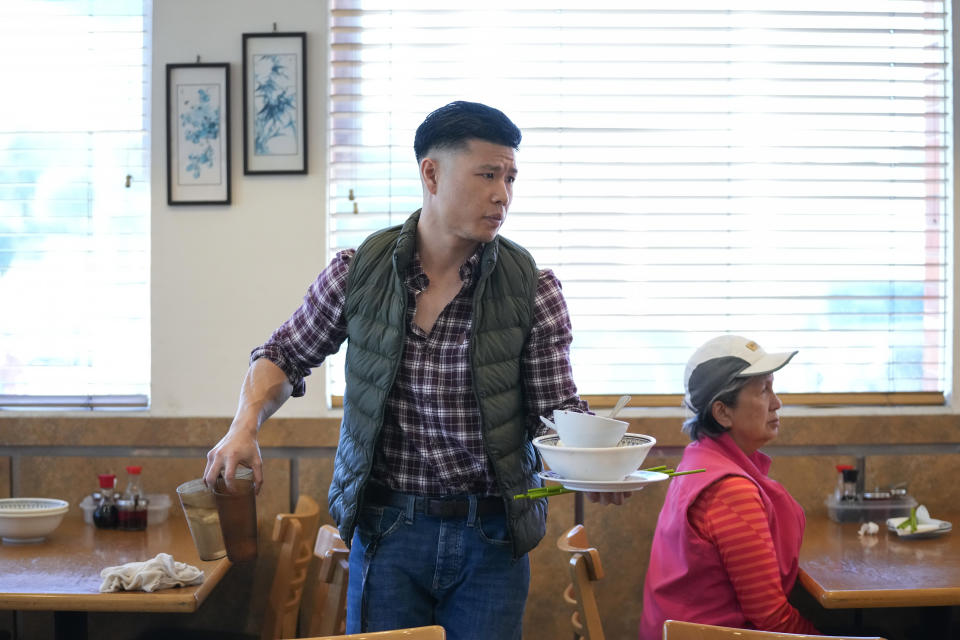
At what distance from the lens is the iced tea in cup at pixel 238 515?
5.43ft

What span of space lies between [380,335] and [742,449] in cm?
95

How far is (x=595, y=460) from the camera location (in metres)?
1.55

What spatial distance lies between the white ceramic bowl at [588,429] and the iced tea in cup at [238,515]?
0.59m

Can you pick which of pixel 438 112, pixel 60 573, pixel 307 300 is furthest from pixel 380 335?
pixel 60 573

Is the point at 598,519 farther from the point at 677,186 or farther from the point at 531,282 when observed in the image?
the point at 531,282

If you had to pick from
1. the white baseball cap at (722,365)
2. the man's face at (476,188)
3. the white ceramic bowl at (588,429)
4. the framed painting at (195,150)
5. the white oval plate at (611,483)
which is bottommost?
the white oval plate at (611,483)

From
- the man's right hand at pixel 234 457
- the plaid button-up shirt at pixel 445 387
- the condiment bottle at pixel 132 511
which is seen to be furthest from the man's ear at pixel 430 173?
the condiment bottle at pixel 132 511

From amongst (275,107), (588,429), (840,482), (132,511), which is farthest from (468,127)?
(840,482)

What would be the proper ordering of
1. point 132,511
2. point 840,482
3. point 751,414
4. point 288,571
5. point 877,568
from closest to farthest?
point 751,414, point 877,568, point 288,571, point 132,511, point 840,482

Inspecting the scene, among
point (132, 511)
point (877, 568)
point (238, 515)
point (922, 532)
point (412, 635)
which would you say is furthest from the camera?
point (132, 511)

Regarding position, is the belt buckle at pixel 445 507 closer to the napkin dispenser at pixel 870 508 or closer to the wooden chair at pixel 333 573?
the wooden chair at pixel 333 573

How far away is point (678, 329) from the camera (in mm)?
3008

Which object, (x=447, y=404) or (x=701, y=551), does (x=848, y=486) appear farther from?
(x=447, y=404)

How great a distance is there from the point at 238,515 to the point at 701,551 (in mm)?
942
